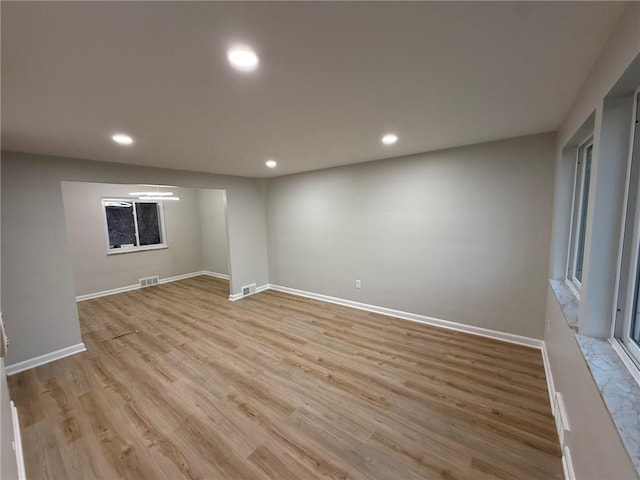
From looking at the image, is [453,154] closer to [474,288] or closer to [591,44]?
[474,288]

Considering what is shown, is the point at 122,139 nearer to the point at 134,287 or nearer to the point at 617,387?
the point at 617,387

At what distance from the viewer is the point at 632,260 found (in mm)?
1255

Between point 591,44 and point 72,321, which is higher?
point 591,44

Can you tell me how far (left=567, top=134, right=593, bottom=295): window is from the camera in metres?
2.14

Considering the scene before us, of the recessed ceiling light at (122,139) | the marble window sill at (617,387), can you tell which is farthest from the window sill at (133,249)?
the marble window sill at (617,387)

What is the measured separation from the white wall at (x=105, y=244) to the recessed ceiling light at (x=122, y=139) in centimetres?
345

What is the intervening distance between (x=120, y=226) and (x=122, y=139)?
168 inches

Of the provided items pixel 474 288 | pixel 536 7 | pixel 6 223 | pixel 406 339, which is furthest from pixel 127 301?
pixel 536 7

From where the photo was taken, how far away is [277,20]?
3.38ft

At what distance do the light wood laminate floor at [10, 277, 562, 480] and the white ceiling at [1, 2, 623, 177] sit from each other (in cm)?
237

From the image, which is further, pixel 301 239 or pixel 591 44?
pixel 301 239

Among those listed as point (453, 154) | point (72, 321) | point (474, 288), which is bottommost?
point (72, 321)

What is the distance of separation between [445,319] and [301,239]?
277 cm

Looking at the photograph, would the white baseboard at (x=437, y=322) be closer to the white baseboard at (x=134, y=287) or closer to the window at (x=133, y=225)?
the white baseboard at (x=134, y=287)
